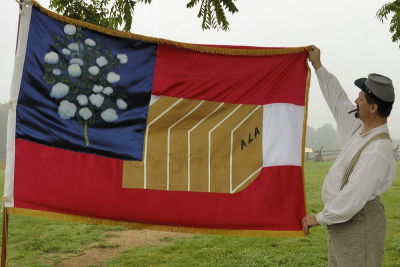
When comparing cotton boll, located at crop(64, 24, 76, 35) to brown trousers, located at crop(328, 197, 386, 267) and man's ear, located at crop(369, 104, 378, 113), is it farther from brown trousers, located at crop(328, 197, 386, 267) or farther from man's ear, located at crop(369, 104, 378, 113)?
brown trousers, located at crop(328, 197, 386, 267)

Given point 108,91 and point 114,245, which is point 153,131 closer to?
point 108,91

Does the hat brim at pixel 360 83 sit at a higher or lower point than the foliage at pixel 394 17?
lower

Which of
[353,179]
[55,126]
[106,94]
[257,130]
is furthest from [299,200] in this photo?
[55,126]

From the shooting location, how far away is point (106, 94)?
4551 mm

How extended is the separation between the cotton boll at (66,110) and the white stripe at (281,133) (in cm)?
180

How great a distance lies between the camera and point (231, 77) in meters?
4.73

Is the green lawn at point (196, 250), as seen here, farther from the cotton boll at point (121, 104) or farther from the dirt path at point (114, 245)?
the cotton boll at point (121, 104)

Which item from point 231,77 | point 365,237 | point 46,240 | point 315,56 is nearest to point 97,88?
point 231,77

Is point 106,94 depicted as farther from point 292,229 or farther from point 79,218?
point 292,229

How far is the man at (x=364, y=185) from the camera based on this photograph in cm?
327

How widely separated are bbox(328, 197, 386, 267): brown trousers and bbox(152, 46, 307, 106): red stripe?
157 centimetres

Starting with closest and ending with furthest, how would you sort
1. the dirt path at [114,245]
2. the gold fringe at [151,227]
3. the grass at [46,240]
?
the gold fringe at [151,227], the dirt path at [114,245], the grass at [46,240]

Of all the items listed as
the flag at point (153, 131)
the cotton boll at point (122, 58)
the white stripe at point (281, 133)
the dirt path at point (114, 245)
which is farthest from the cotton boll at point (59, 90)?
the dirt path at point (114, 245)

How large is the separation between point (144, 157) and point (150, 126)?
298mm
